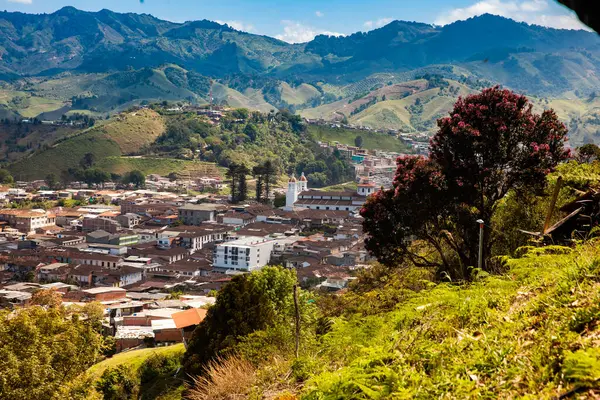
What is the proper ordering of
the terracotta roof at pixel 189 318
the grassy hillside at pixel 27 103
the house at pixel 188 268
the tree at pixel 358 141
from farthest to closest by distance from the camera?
the grassy hillside at pixel 27 103
the tree at pixel 358 141
the house at pixel 188 268
the terracotta roof at pixel 189 318

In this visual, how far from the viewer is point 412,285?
9.41m

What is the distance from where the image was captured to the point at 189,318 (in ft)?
63.5

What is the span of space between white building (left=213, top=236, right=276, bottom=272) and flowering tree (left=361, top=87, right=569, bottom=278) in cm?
3126

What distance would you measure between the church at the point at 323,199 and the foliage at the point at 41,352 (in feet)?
163

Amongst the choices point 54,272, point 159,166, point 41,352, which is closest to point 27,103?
point 159,166

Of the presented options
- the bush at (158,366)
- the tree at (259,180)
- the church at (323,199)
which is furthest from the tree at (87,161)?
the bush at (158,366)

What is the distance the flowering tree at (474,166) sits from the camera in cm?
859

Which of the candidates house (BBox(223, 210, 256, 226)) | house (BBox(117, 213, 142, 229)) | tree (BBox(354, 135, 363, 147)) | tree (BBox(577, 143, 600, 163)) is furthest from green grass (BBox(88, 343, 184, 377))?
tree (BBox(354, 135, 363, 147))

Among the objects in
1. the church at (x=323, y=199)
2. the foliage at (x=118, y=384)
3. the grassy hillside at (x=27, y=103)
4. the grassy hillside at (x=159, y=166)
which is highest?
the grassy hillside at (x=27, y=103)

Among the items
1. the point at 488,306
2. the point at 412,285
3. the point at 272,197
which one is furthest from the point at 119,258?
the point at 488,306

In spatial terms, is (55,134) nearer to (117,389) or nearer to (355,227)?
(355,227)

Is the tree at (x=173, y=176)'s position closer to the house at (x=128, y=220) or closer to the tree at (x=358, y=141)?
the house at (x=128, y=220)

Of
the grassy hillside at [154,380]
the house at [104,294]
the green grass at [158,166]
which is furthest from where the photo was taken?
the green grass at [158,166]

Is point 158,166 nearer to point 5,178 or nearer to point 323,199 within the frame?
point 5,178
